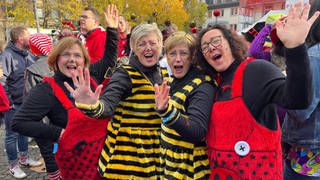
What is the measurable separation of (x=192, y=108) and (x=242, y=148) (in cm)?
37

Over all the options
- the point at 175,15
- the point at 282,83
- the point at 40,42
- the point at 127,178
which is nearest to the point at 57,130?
the point at 127,178

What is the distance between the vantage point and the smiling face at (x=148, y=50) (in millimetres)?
2158

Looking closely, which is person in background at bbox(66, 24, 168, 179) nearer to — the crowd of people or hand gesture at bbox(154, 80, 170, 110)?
the crowd of people

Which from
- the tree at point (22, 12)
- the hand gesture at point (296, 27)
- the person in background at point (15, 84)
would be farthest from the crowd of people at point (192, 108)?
the tree at point (22, 12)

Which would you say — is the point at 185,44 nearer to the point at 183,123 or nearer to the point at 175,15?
the point at 183,123

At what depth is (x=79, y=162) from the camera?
2.26 meters

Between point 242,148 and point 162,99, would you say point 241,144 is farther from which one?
point 162,99

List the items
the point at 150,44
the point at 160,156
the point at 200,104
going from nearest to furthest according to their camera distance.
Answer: the point at 200,104 < the point at 160,156 < the point at 150,44

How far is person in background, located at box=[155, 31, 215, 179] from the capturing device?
159 cm

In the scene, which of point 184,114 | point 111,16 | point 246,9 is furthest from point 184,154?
point 246,9

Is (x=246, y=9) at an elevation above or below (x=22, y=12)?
above

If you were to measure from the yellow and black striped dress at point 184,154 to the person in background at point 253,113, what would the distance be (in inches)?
3.6

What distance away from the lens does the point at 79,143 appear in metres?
2.23

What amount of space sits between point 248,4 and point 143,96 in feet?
116
